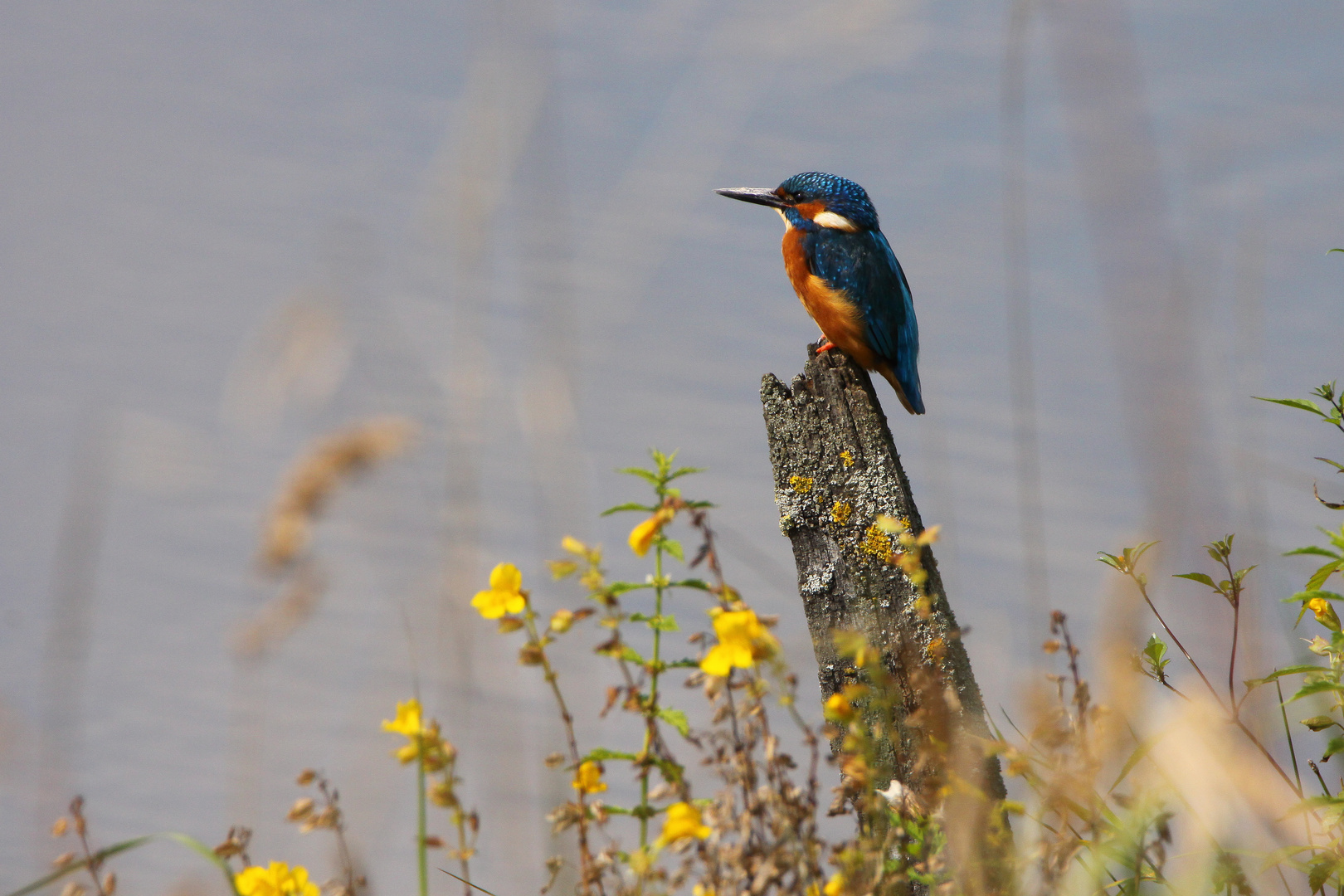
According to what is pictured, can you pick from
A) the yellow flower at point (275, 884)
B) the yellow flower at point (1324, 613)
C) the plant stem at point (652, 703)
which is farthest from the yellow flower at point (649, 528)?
the yellow flower at point (1324, 613)

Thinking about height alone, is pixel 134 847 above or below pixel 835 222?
below

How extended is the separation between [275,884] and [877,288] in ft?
7.64

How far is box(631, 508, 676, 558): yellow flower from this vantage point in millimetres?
1232

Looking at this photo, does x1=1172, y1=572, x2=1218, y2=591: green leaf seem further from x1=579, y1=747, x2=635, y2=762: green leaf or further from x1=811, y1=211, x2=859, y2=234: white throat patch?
x1=811, y1=211, x2=859, y2=234: white throat patch

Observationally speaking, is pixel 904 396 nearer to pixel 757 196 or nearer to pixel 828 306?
pixel 828 306

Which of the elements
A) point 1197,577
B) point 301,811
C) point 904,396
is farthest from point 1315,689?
point 904,396

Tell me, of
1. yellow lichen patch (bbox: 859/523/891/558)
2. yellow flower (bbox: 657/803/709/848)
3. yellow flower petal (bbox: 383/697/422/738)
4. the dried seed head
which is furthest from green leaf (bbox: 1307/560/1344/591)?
the dried seed head

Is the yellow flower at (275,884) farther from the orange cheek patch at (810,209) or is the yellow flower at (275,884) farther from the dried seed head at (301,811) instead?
the orange cheek patch at (810,209)

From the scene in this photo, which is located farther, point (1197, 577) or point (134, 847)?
point (1197, 577)

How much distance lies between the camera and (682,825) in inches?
42.9

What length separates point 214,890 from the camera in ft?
6.17

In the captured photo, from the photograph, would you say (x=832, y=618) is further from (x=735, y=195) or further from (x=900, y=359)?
(x=735, y=195)

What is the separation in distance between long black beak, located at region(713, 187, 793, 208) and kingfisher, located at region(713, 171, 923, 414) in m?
0.15

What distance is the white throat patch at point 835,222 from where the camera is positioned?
339cm
